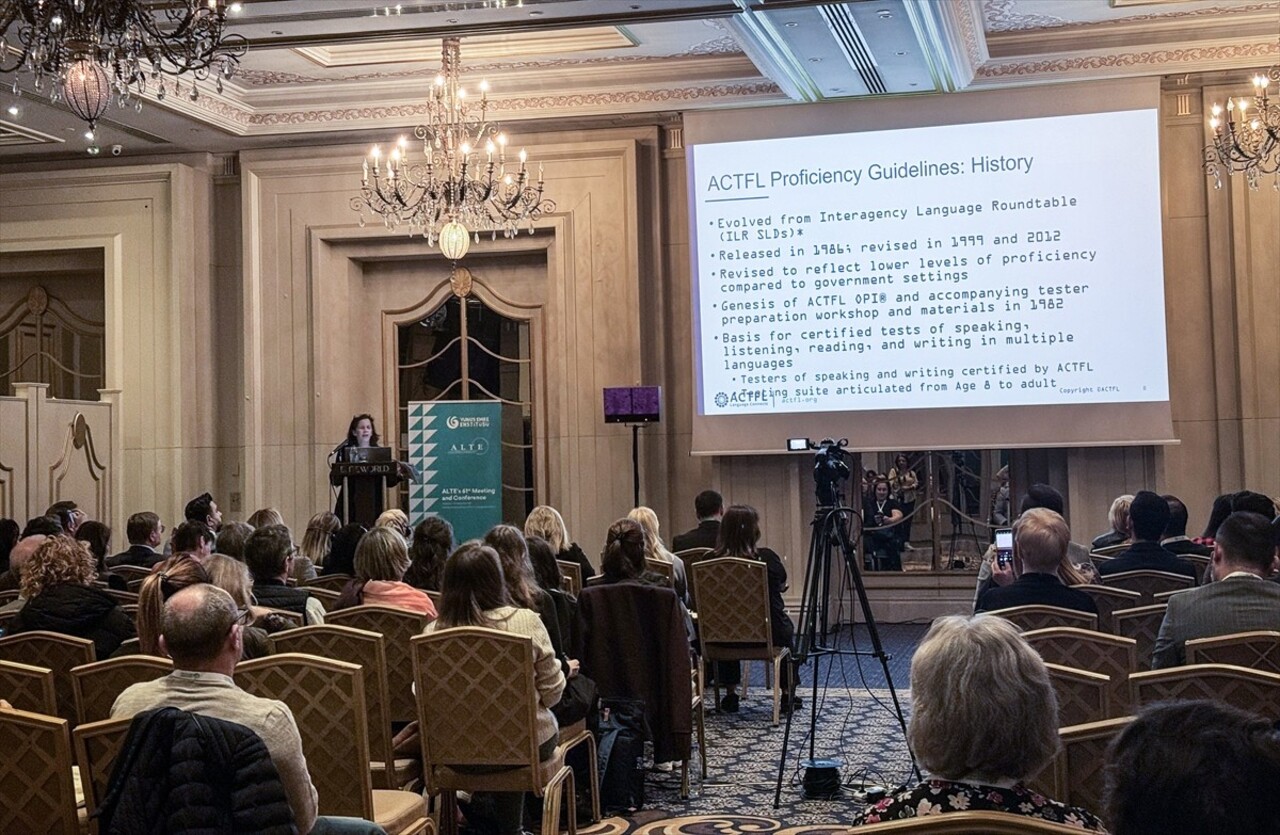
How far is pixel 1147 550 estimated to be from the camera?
5.57 m

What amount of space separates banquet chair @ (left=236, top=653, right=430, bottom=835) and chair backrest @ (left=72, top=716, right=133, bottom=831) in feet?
1.80

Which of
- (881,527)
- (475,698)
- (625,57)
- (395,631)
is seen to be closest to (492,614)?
(475,698)

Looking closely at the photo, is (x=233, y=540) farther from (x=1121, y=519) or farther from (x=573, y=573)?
(x=1121, y=519)

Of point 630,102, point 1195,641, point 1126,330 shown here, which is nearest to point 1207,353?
point 1126,330

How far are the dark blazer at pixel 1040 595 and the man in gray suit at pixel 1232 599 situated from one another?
473mm

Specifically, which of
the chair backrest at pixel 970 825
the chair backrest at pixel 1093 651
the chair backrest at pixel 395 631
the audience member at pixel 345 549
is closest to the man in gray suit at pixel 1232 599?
the chair backrest at pixel 1093 651

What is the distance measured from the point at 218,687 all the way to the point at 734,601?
4.10 m

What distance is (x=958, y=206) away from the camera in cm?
1002

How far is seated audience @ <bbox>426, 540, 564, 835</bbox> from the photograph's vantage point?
14.0ft

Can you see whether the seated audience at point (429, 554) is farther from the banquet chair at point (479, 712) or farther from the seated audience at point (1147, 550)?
the seated audience at point (1147, 550)

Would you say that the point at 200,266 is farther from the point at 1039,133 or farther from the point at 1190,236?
the point at 1190,236

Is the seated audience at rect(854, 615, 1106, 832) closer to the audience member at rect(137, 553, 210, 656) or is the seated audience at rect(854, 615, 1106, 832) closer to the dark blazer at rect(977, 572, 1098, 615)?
the audience member at rect(137, 553, 210, 656)

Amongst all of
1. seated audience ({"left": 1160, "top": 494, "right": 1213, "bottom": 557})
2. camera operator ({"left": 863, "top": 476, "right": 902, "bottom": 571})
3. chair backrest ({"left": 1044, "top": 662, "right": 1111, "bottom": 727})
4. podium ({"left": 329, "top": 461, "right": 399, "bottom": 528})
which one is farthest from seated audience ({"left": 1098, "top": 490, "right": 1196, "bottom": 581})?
podium ({"left": 329, "top": 461, "right": 399, "bottom": 528})

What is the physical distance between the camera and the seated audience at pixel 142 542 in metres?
7.09
